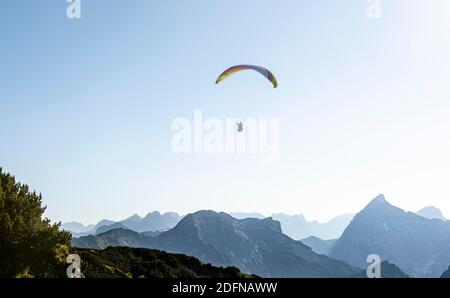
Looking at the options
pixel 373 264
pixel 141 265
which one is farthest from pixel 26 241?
pixel 373 264

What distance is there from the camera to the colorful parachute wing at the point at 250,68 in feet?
146

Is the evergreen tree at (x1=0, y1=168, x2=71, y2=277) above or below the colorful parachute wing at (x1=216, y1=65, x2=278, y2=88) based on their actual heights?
below

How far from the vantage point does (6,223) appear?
28.7 meters

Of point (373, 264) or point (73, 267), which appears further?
point (73, 267)

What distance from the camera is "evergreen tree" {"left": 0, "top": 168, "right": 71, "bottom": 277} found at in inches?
1131

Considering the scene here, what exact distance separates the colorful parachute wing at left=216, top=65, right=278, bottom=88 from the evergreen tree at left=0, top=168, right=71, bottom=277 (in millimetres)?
23553

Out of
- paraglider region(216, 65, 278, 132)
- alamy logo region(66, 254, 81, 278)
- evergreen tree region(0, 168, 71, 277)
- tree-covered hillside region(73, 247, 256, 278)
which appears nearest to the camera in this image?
evergreen tree region(0, 168, 71, 277)

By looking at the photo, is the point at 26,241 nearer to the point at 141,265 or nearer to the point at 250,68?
the point at 141,265

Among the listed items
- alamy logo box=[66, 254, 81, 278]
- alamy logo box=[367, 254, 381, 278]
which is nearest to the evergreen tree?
alamy logo box=[66, 254, 81, 278]

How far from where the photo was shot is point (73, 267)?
3080cm

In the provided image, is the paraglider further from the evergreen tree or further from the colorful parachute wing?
the evergreen tree

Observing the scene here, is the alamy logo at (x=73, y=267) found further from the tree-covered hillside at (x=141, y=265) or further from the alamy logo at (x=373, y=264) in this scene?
the alamy logo at (x=373, y=264)

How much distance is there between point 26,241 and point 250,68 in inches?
1069
